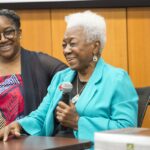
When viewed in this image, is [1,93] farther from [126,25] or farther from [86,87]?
[126,25]

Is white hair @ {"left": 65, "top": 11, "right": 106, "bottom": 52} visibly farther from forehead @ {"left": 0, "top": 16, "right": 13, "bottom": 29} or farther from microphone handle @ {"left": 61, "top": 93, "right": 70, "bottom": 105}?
forehead @ {"left": 0, "top": 16, "right": 13, "bottom": 29}

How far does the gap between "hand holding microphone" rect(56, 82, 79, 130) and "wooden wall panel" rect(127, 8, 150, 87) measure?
1506 millimetres

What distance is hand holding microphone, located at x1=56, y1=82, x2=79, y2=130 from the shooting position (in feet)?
6.59

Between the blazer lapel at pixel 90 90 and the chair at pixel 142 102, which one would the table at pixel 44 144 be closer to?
the blazer lapel at pixel 90 90

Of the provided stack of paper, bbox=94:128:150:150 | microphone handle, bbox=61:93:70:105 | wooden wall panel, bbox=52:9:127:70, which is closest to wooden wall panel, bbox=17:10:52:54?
wooden wall panel, bbox=52:9:127:70

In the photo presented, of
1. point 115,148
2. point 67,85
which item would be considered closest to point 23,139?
point 67,85

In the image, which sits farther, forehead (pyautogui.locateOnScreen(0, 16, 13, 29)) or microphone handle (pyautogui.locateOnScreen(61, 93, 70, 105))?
forehead (pyautogui.locateOnScreen(0, 16, 13, 29))

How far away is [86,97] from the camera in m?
2.25

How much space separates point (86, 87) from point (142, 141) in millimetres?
1196

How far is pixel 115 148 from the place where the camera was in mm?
1154

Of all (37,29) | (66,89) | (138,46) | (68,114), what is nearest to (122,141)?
(66,89)

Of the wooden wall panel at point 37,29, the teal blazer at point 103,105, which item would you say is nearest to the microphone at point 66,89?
the teal blazer at point 103,105

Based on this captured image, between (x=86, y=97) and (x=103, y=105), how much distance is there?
0.41 feet

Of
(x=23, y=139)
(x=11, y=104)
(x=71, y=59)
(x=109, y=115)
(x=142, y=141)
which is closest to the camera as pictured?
(x=142, y=141)
